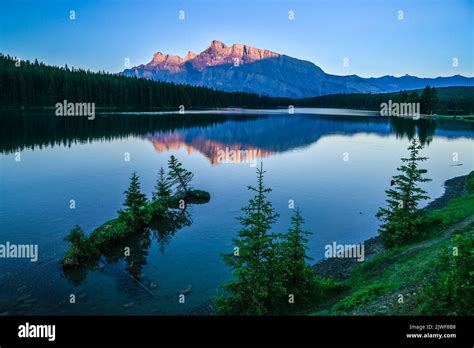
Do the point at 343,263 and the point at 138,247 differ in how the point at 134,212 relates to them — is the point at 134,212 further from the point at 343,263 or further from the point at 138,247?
the point at 343,263

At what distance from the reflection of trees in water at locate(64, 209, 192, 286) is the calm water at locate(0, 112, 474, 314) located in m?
0.14

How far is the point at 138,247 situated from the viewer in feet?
86.5

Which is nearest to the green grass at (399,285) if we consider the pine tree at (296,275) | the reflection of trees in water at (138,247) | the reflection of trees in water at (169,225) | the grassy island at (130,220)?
the pine tree at (296,275)

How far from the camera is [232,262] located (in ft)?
51.2

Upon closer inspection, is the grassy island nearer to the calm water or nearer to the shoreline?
the calm water

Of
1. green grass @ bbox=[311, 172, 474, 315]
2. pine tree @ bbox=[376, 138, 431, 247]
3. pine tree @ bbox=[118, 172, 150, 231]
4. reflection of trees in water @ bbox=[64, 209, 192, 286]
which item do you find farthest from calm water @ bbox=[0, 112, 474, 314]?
green grass @ bbox=[311, 172, 474, 315]

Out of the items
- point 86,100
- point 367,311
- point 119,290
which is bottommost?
point 119,290

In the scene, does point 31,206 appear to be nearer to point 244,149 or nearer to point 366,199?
point 366,199

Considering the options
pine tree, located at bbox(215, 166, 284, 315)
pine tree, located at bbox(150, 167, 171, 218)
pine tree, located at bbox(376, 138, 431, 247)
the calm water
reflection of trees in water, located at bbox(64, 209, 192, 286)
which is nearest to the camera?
pine tree, located at bbox(215, 166, 284, 315)

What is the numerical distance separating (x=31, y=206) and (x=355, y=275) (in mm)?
30355

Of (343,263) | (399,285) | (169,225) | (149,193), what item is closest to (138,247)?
(169,225)

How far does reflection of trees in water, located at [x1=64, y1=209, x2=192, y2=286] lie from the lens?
22.0m

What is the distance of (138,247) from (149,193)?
50.9 ft
